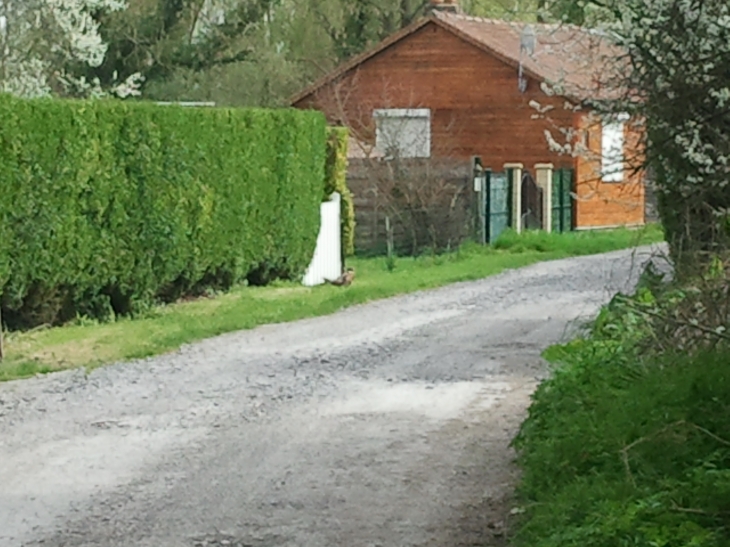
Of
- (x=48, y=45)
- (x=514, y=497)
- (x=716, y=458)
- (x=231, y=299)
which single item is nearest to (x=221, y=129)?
(x=231, y=299)

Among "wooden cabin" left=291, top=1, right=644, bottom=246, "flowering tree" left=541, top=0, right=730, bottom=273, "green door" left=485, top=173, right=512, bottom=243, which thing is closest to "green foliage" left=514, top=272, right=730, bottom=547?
"flowering tree" left=541, top=0, right=730, bottom=273

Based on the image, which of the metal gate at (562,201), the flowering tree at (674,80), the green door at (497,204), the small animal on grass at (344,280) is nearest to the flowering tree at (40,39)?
the small animal on grass at (344,280)

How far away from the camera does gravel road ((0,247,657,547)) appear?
25.6 ft

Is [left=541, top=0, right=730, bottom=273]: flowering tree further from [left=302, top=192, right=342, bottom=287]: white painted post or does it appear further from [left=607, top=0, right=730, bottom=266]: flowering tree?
[left=302, top=192, right=342, bottom=287]: white painted post

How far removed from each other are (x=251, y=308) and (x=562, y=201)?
55.5ft

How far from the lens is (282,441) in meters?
10.0

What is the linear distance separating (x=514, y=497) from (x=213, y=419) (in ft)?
11.1

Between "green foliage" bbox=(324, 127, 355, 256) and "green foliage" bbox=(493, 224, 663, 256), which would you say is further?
"green foliage" bbox=(493, 224, 663, 256)

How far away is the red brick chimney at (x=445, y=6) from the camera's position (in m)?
40.0

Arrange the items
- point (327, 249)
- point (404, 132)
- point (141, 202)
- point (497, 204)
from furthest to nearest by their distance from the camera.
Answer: point (404, 132)
point (497, 204)
point (327, 249)
point (141, 202)

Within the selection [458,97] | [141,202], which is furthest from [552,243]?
[141,202]

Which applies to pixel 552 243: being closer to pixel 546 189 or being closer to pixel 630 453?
pixel 546 189

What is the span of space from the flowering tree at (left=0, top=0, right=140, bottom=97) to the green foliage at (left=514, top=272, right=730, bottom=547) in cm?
1642

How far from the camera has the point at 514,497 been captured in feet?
26.5
